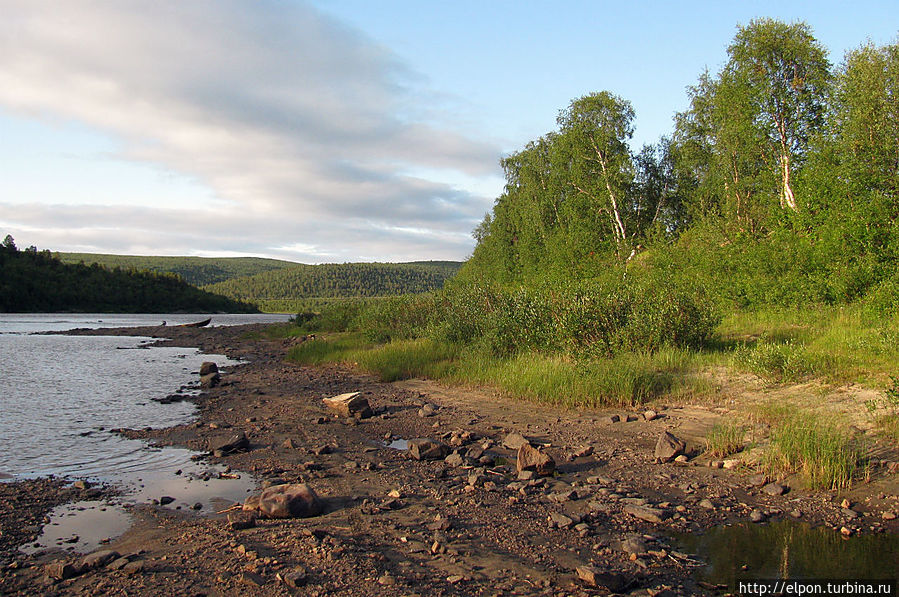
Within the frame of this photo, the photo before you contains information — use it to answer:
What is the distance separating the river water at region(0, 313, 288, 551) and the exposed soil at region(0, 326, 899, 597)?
41 cm

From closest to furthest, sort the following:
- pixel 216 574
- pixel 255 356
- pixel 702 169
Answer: pixel 216 574, pixel 255 356, pixel 702 169

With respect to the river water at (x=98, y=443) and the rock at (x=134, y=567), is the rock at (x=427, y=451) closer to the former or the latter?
the river water at (x=98, y=443)

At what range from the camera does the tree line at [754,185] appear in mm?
20766

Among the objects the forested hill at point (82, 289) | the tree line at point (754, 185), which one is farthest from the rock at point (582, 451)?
the forested hill at point (82, 289)

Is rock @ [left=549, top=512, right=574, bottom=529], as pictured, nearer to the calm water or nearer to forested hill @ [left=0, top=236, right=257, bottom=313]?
the calm water

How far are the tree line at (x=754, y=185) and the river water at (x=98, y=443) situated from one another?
18590mm

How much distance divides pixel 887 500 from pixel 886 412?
321cm

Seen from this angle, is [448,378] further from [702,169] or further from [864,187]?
[702,169]

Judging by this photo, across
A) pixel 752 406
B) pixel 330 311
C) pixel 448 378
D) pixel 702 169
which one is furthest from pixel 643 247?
pixel 752 406

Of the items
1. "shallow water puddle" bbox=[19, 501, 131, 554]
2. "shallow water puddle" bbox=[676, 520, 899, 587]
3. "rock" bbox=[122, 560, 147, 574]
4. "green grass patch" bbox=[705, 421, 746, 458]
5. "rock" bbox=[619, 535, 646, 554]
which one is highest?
"green grass patch" bbox=[705, 421, 746, 458]

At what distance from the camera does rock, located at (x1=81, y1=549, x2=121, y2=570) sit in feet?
17.3

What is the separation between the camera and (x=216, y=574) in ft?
16.8

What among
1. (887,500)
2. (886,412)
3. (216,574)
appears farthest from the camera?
(886,412)

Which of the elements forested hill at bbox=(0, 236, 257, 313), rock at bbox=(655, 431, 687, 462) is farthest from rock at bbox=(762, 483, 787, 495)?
forested hill at bbox=(0, 236, 257, 313)
